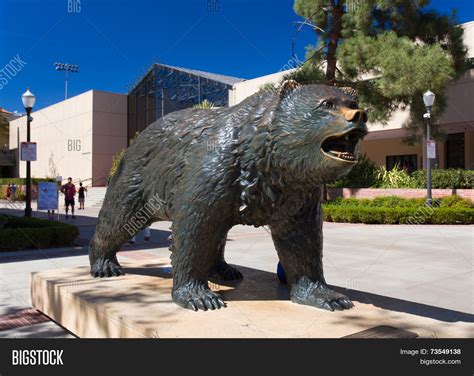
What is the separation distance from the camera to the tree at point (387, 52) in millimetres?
15367

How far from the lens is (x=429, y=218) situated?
13.1 m

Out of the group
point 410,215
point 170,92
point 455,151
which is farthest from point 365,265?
point 170,92

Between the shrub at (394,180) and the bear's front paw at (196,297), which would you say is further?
the shrub at (394,180)

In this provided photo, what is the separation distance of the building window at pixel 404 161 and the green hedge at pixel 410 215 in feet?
33.7

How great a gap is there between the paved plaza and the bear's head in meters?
1.06

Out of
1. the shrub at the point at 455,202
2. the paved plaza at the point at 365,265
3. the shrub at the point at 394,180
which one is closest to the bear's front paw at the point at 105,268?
the paved plaza at the point at 365,265

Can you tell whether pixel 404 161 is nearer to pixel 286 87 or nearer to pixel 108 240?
pixel 108 240

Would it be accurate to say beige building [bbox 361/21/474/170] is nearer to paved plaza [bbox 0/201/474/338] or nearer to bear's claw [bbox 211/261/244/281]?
paved plaza [bbox 0/201/474/338]

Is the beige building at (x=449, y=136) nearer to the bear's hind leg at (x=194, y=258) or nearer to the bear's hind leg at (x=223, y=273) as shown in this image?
the bear's hind leg at (x=223, y=273)

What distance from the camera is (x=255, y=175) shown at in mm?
2871

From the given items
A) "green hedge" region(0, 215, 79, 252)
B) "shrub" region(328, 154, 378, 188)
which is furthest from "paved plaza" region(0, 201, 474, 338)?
"shrub" region(328, 154, 378, 188)
